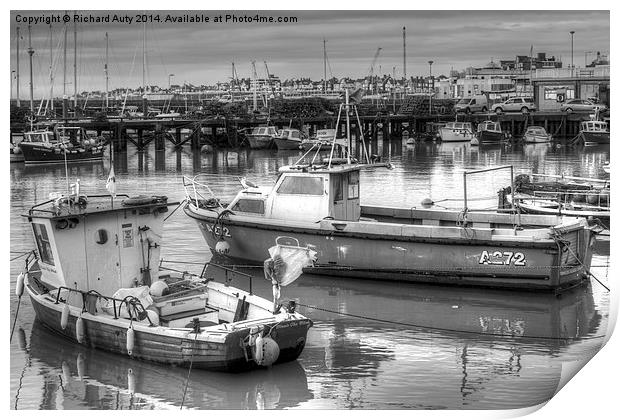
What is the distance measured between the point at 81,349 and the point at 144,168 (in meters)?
25.6

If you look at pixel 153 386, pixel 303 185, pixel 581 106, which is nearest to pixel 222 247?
pixel 303 185

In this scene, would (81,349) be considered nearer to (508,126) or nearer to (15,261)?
(15,261)

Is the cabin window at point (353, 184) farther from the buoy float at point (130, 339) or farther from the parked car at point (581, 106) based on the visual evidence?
the parked car at point (581, 106)

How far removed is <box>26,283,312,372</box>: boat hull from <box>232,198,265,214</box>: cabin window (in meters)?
6.15

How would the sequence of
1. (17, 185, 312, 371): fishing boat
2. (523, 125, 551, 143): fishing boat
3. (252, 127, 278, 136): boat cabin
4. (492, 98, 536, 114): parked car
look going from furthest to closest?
(492, 98, 536, 114): parked car < (523, 125, 551, 143): fishing boat < (252, 127, 278, 136): boat cabin < (17, 185, 312, 371): fishing boat

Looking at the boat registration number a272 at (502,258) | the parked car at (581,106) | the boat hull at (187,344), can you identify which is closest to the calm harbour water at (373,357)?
the boat hull at (187,344)

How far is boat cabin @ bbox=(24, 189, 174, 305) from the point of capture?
1353cm

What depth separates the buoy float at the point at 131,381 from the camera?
1195cm

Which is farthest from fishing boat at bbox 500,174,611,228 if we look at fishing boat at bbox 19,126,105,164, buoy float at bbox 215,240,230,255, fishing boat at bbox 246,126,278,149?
fishing boat at bbox 246,126,278,149

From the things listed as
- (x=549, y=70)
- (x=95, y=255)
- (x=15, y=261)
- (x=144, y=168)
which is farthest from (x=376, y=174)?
(x=549, y=70)

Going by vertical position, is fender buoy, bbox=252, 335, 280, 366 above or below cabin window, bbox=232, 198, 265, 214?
below

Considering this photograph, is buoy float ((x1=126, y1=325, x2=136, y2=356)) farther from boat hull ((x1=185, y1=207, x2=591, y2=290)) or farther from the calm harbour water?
boat hull ((x1=185, y1=207, x2=591, y2=290))

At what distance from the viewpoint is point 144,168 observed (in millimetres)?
38500

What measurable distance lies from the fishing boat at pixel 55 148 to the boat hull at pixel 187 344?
2387cm
